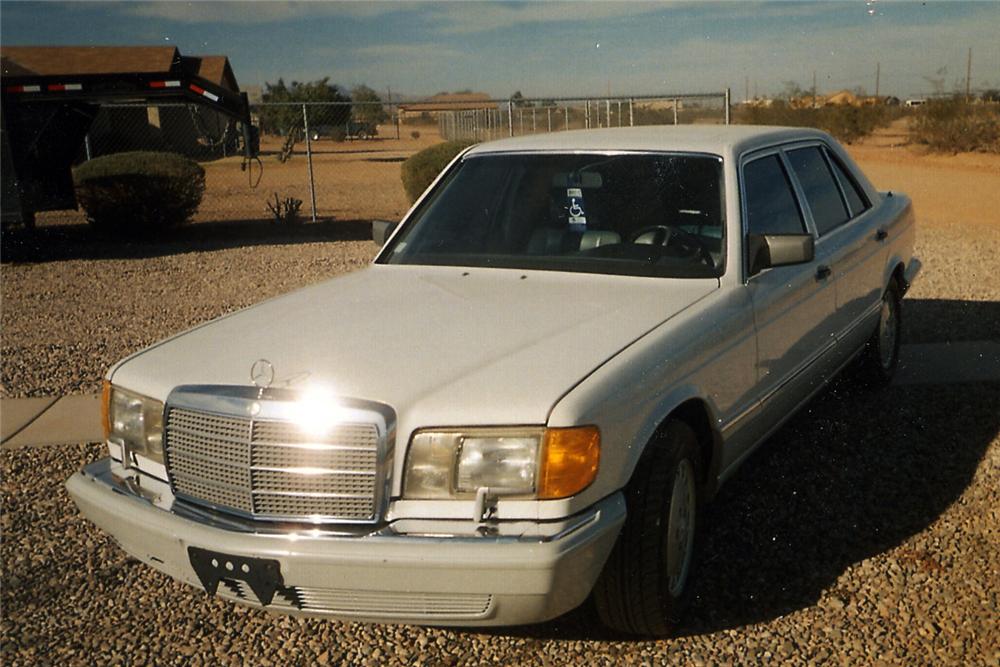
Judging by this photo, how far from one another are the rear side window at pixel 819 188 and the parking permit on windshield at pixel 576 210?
48.2 inches

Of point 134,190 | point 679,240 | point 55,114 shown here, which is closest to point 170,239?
point 134,190

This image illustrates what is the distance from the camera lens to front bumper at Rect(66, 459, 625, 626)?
9.05 ft

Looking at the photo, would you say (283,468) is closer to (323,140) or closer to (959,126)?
(959,126)

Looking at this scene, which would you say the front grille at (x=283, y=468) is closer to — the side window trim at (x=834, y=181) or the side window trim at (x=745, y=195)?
the side window trim at (x=745, y=195)

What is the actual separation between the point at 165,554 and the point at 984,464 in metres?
3.88

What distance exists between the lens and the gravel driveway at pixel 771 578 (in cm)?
343

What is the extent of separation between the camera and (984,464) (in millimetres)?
5023

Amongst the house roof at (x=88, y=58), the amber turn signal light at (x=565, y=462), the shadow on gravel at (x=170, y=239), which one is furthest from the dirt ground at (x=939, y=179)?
the house roof at (x=88, y=58)

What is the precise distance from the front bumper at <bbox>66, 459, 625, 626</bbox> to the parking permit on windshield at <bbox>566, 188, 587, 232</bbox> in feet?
5.48

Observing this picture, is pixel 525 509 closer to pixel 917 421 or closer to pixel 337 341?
pixel 337 341

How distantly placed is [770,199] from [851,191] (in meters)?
1.39

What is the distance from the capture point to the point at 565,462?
2826mm

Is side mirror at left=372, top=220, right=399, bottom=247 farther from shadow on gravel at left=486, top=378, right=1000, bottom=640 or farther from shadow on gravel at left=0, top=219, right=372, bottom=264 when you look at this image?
shadow on gravel at left=0, top=219, right=372, bottom=264

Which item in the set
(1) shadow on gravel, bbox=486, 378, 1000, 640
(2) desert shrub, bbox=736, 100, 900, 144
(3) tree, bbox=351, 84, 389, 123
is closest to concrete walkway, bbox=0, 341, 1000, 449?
(1) shadow on gravel, bbox=486, 378, 1000, 640
